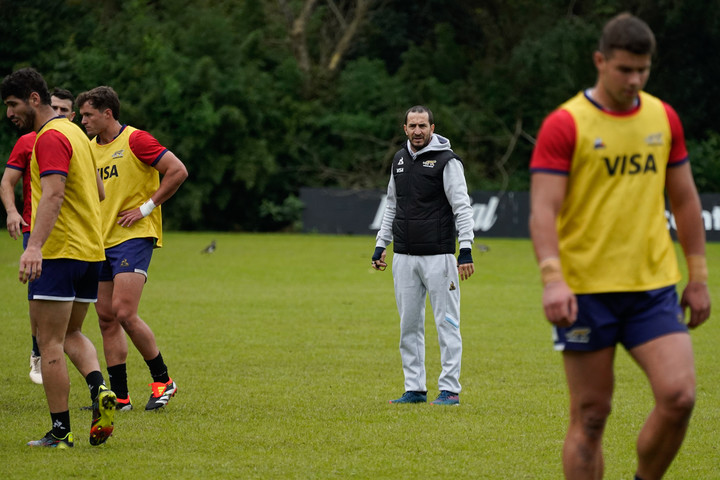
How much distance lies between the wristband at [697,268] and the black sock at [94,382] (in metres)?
3.48

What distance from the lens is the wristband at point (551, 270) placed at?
4.12 metres

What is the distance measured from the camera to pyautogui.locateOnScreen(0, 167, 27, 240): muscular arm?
7328 millimetres

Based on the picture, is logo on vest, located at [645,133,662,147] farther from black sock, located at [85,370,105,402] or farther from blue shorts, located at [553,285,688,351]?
black sock, located at [85,370,105,402]

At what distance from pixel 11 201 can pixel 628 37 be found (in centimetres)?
545

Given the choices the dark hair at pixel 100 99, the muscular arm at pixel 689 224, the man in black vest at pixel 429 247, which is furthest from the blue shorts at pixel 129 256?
the muscular arm at pixel 689 224

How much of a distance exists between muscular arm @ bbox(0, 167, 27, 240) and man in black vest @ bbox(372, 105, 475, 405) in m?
2.81

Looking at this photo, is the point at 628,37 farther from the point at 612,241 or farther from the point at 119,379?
the point at 119,379

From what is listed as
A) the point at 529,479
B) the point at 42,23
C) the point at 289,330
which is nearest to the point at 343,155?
the point at 42,23

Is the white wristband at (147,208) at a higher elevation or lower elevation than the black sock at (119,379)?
higher

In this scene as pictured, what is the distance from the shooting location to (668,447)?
4.36 m

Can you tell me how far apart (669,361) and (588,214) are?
67 cm

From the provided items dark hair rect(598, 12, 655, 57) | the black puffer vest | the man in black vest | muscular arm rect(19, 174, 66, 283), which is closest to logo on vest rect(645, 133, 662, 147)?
dark hair rect(598, 12, 655, 57)

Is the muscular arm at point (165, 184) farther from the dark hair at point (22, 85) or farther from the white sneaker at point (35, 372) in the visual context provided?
the white sneaker at point (35, 372)

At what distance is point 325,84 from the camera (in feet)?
142
